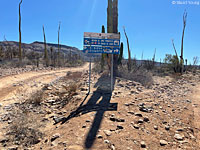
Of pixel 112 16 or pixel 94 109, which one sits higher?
pixel 112 16

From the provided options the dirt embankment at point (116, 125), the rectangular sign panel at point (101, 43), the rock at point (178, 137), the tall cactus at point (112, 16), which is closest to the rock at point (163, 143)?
the dirt embankment at point (116, 125)

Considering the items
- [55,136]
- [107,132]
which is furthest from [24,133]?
[107,132]

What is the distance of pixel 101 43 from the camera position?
524 cm

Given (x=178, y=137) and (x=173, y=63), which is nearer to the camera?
(x=178, y=137)

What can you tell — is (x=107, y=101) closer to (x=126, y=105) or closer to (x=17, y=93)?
(x=126, y=105)

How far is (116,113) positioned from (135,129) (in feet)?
2.60

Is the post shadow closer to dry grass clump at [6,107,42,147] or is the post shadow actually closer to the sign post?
dry grass clump at [6,107,42,147]

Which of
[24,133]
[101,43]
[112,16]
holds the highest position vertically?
[112,16]

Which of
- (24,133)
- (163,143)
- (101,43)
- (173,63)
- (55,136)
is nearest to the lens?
(163,143)

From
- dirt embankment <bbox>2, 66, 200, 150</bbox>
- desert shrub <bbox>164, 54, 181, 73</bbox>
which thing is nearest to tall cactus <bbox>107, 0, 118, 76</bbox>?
dirt embankment <bbox>2, 66, 200, 150</bbox>

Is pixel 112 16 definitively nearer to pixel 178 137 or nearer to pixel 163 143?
pixel 178 137

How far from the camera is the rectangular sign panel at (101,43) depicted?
5184 mm

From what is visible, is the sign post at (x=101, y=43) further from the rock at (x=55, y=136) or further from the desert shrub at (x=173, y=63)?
the desert shrub at (x=173, y=63)

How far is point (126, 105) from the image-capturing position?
13.0 ft
